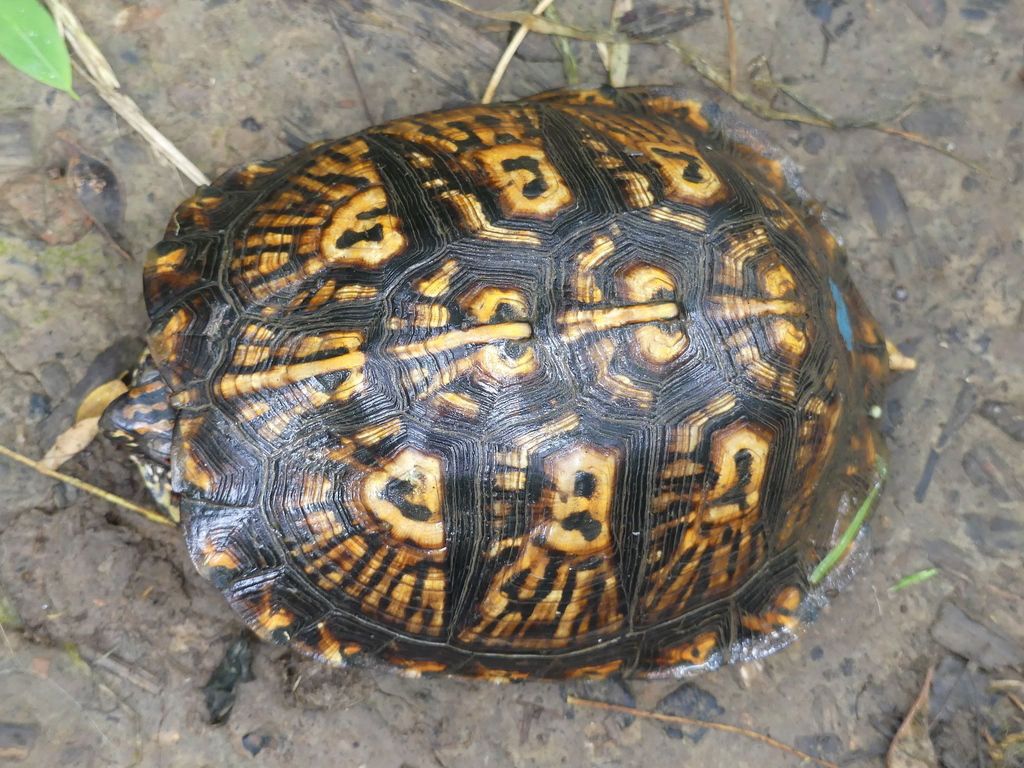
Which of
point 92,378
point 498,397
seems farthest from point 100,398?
point 498,397

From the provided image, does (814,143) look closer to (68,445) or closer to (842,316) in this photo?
(842,316)

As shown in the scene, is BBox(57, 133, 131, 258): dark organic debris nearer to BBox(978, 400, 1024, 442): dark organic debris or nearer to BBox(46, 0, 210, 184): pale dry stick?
BBox(46, 0, 210, 184): pale dry stick

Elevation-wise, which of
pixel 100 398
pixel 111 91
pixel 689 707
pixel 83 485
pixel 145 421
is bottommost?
pixel 689 707

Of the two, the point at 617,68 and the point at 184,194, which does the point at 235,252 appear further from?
the point at 617,68

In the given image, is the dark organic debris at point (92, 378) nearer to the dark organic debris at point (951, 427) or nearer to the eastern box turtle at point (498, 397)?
the eastern box turtle at point (498, 397)

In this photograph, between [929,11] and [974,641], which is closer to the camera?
[974,641]

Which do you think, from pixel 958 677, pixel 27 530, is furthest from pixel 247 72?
pixel 958 677

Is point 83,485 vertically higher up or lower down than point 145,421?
lower down
